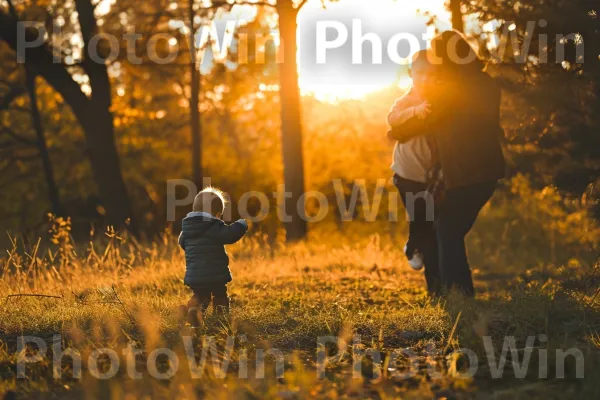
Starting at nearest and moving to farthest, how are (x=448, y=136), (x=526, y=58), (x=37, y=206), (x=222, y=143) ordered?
(x=448, y=136)
(x=526, y=58)
(x=37, y=206)
(x=222, y=143)

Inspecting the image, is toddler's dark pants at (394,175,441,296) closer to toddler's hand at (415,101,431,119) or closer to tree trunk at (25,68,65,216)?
toddler's hand at (415,101,431,119)

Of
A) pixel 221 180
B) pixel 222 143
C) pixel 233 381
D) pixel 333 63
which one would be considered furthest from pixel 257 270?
pixel 222 143

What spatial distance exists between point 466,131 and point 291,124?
22.4 ft

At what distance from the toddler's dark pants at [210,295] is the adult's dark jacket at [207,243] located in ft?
0.16

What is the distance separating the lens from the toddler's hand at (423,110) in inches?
277

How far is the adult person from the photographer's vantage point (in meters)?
6.99

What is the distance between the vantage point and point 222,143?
75.7 ft

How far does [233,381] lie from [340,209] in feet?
53.6

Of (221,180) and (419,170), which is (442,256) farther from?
(221,180)

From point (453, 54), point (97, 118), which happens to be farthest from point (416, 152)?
point (97, 118)

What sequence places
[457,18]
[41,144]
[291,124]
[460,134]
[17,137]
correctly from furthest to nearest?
[17,137]
[41,144]
[291,124]
[457,18]
[460,134]

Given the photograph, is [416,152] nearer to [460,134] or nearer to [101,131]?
[460,134]

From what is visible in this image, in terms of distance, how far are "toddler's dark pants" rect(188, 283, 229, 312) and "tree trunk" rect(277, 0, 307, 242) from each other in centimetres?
746

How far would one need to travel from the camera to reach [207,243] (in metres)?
6.34
